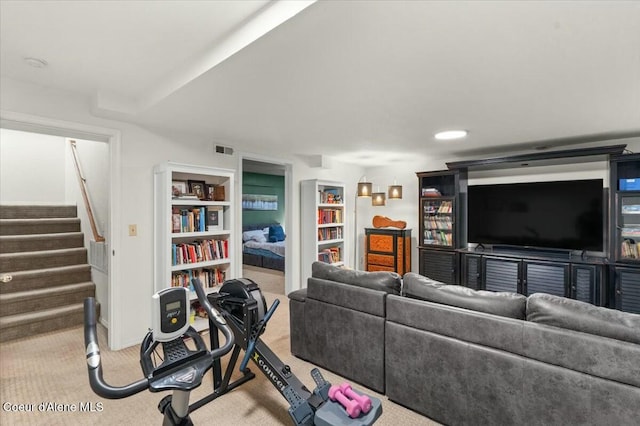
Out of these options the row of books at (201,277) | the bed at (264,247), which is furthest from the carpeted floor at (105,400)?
the bed at (264,247)

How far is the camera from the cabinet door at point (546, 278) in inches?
151

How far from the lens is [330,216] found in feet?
17.5

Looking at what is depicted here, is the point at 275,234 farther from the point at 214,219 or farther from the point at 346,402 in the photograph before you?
the point at 346,402

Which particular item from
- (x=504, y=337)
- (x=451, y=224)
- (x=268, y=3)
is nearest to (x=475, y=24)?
(x=268, y=3)

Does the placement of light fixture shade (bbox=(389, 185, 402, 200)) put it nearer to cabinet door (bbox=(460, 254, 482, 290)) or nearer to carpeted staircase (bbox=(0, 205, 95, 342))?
cabinet door (bbox=(460, 254, 482, 290))

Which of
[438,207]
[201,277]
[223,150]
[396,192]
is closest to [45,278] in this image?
[201,277]

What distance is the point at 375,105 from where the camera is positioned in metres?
2.68

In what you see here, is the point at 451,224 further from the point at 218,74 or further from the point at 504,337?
the point at 218,74

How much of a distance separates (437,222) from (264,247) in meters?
3.65

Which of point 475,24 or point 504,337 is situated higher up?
point 475,24

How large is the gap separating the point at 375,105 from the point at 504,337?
1989mm

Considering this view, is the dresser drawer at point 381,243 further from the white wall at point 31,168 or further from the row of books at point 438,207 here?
the white wall at point 31,168

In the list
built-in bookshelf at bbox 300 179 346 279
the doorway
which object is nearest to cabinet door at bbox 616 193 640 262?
built-in bookshelf at bbox 300 179 346 279

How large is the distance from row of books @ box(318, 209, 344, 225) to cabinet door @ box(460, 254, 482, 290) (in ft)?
7.01
